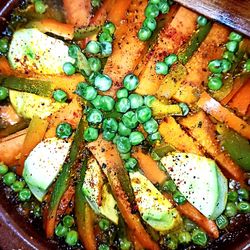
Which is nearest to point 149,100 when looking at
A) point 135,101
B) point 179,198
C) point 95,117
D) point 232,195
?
point 135,101

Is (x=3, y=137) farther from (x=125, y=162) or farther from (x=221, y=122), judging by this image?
(x=221, y=122)

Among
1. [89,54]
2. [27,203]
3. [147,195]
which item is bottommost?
[27,203]

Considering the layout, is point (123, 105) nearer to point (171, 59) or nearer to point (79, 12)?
point (171, 59)

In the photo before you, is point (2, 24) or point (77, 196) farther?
point (2, 24)

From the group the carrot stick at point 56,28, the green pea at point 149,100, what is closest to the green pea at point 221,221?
the green pea at point 149,100

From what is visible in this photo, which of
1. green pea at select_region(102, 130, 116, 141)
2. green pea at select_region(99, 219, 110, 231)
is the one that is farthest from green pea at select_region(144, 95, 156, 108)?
green pea at select_region(99, 219, 110, 231)

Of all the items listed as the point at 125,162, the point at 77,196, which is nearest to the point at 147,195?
the point at 125,162
